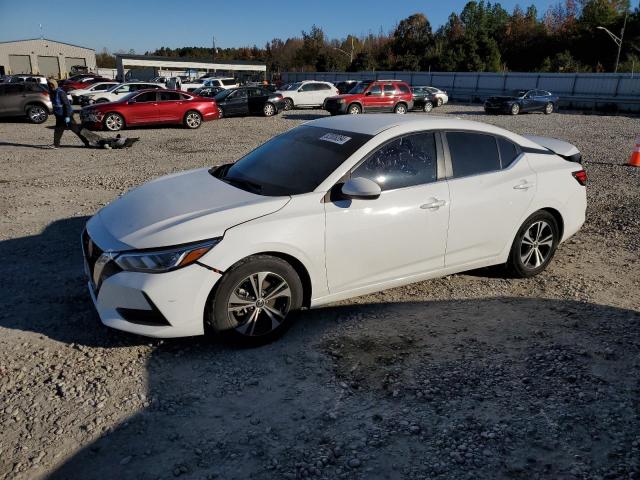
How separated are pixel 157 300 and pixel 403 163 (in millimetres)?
2235

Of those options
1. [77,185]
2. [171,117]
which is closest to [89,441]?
[77,185]

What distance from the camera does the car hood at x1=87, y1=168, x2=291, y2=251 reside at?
3.50 metres

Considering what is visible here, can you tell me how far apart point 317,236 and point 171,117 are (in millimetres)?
15780

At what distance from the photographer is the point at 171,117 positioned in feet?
59.2

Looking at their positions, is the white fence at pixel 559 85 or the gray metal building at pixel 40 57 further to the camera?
the gray metal building at pixel 40 57

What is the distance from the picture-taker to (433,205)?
4.23 m

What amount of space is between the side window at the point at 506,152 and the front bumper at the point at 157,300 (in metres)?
2.92

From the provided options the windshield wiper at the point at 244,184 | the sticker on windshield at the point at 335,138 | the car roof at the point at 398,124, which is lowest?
the windshield wiper at the point at 244,184

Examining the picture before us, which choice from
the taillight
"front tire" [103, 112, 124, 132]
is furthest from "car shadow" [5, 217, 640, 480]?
"front tire" [103, 112, 124, 132]

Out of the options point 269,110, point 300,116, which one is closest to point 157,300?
point 269,110

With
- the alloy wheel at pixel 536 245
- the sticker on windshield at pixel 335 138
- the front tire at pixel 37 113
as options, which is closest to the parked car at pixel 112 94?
the front tire at pixel 37 113

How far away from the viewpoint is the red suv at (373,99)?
22.2m

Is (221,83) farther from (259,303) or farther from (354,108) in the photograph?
(259,303)

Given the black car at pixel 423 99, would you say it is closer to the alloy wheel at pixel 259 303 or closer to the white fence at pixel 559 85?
the white fence at pixel 559 85
